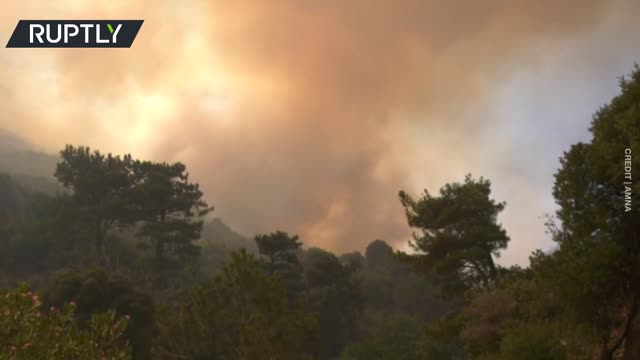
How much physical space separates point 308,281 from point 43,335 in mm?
62000

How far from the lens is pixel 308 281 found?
242ft

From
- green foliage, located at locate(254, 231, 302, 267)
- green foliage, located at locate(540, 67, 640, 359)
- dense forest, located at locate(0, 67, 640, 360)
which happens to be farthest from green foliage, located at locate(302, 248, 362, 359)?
green foliage, located at locate(540, 67, 640, 359)

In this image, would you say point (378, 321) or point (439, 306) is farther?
point (439, 306)

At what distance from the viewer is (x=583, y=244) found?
1831cm

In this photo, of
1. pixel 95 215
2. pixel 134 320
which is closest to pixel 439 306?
pixel 95 215

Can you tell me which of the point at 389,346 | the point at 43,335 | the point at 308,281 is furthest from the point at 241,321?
the point at 308,281

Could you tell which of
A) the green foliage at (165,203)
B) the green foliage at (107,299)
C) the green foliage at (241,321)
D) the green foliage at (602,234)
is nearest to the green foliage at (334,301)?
the green foliage at (165,203)

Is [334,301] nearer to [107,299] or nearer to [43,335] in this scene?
[107,299]

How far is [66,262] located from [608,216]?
65.3 m

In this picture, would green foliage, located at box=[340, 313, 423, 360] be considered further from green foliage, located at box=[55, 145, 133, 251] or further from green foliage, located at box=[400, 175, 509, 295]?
green foliage, located at box=[55, 145, 133, 251]

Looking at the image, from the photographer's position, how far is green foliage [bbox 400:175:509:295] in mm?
37156

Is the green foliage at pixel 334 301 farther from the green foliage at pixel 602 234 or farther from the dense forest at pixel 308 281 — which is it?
the green foliage at pixel 602 234

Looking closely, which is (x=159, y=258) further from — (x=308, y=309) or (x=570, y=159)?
(x=570, y=159)

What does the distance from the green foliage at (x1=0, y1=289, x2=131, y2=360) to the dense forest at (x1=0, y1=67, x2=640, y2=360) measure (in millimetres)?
30
